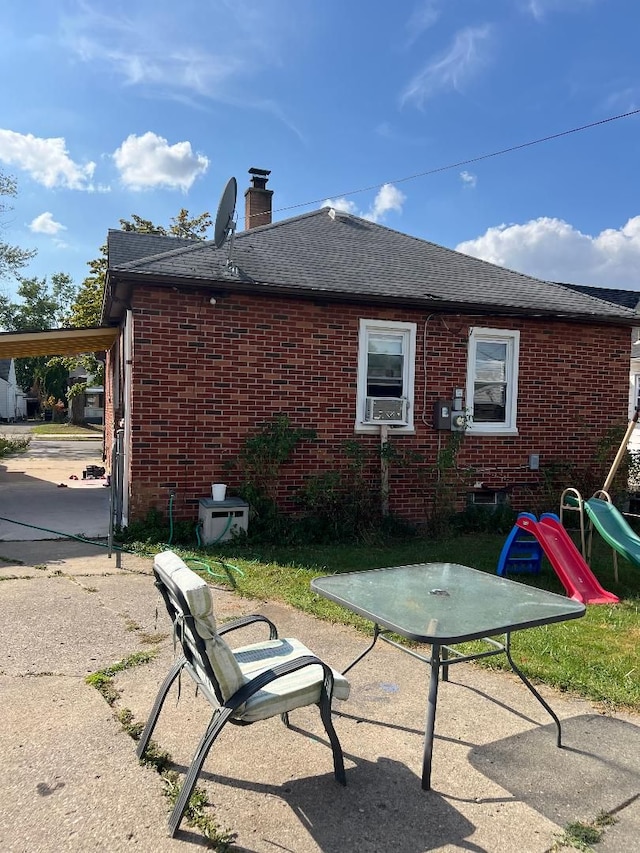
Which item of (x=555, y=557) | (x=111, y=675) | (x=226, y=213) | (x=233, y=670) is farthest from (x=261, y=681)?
(x=226, y=213)

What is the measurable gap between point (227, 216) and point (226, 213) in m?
0.04

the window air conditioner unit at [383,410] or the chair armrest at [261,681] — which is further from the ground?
the window air conditioner unit at [383,410]

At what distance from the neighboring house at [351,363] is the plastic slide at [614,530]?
2.52m

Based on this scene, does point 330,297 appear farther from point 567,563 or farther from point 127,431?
point 567,563

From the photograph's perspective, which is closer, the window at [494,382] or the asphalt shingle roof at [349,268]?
the asphalt shingle roof at [349,268]

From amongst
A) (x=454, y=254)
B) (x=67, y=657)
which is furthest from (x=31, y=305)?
(x=67, y=657)

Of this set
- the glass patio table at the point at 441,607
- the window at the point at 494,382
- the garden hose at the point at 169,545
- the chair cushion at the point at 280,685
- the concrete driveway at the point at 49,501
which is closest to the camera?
the chair cushion at the point at 280,685

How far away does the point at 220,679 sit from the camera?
2627mm

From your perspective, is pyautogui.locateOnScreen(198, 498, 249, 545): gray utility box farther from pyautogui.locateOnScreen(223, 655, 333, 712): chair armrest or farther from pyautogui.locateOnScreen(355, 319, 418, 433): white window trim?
pyautogui.locateOnScreen(223, 655, 333, 712): chair armrest

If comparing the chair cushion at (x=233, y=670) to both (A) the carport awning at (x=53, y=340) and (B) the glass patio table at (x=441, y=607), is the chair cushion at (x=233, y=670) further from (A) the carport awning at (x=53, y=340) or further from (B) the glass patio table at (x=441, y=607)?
(A) the carport awning at (x=53, y=340)

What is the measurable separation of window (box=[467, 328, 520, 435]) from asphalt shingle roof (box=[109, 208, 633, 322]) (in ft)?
1.74

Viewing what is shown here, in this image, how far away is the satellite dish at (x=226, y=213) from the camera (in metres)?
8.19

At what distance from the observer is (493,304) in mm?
9031

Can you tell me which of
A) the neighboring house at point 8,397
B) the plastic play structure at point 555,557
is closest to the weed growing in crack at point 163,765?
the plastic play structure at point 555,557
